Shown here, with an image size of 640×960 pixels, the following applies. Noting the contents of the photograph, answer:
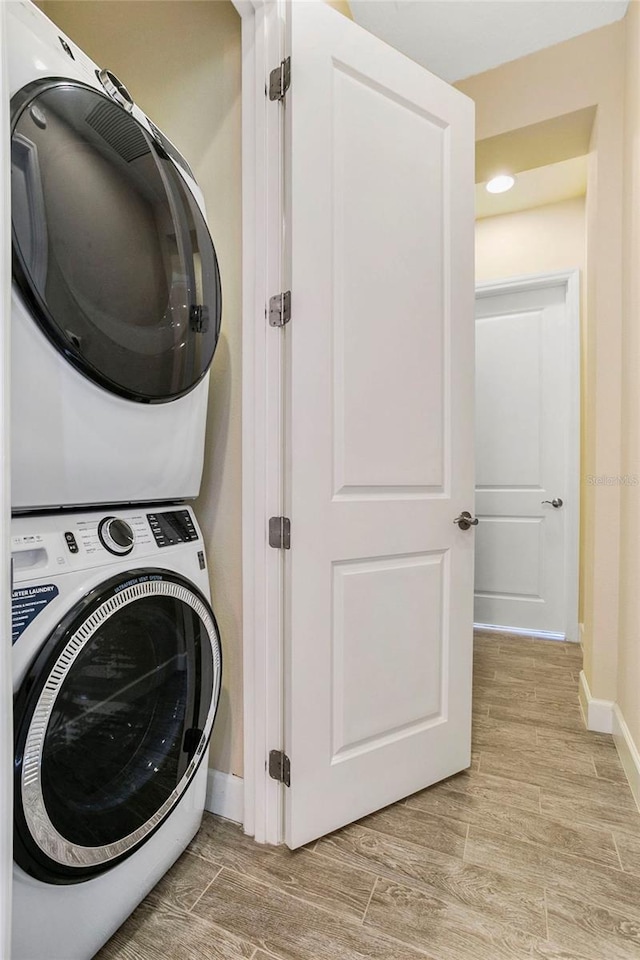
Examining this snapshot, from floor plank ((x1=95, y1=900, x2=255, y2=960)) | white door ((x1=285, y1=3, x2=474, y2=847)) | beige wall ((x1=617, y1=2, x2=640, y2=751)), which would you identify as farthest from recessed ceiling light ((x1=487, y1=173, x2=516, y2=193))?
floor plank ((x1=95, y1=900, x2=255, y2=960))

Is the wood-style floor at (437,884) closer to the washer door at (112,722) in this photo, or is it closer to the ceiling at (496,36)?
the washer door at (112,722)

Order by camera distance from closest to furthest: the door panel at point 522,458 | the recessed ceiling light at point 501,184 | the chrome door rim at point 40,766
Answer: the chrome door rim at point 40,766
the recessed ceiling light at point 501,184
the door panel at point 522,458

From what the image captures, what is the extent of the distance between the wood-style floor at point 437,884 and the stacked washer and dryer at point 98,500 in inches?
5.9

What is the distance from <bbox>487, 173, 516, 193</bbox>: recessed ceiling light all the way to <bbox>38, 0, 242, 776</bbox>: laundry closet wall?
6.29ft

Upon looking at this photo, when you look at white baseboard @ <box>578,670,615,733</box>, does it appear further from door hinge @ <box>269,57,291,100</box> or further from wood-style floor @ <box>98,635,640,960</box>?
door hinge @ <box>269,57,291,100</box>

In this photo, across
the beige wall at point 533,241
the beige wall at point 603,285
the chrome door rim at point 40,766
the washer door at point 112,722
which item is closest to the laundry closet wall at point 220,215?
the washer door at point 112,722

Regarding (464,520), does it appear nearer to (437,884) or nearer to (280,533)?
(280,533)

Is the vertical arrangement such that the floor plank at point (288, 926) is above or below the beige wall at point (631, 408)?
below

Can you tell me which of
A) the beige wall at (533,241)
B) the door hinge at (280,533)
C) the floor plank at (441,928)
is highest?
the beige wall at (533,241)

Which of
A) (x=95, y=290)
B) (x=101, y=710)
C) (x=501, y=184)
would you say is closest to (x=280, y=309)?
(x=95, y=290)

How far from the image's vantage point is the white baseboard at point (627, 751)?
1.56 meters

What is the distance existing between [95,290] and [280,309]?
19.9 inches

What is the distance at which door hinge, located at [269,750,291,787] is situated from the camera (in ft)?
4.41

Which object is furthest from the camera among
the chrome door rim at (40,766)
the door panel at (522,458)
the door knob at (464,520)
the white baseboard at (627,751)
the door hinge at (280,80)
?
the door panel at (522,458)
